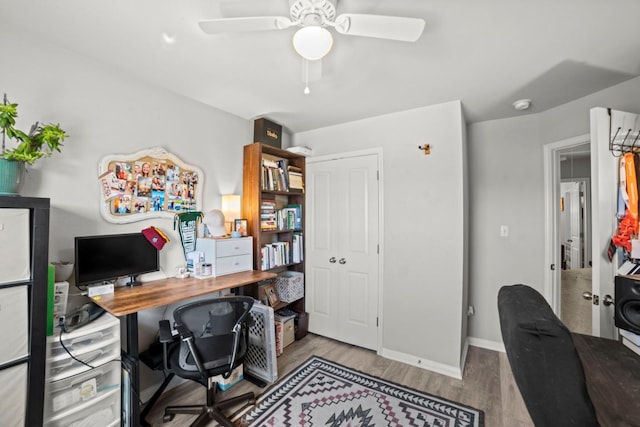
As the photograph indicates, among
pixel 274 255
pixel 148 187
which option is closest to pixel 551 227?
pixel 274 255

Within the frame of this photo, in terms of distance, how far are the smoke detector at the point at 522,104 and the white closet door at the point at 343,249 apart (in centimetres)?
128

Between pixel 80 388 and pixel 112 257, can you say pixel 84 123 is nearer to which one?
pixel 112 257

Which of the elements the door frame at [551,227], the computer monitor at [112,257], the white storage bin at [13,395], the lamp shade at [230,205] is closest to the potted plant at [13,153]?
the computer monitor at [112,257]

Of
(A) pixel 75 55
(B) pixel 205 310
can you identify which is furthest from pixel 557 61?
(A) pixel 75 55

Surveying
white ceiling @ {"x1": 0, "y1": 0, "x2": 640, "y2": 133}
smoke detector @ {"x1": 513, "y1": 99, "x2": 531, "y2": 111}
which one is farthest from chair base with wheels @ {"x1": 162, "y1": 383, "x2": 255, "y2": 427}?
smoke detector @ {"x1": 513, "y1": 99, "x2": 531, "y2": 111}

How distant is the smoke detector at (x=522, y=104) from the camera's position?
232 cm

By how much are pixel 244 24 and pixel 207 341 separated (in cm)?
170

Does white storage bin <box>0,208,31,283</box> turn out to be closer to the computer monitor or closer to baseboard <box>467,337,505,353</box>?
the computer monitor

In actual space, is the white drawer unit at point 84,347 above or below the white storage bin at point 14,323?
below

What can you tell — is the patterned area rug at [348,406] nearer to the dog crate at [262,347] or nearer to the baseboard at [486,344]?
the dog crate at [262,347]

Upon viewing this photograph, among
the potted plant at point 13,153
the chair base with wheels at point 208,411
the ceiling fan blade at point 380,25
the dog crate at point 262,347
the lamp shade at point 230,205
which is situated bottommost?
the chair base with wheels at point 208,411

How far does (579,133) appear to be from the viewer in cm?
232

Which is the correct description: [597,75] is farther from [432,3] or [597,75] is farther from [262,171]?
[262,171]

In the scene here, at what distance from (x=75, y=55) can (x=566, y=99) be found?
371cm
